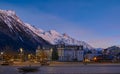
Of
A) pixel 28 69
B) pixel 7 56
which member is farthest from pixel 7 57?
pixel 28 69

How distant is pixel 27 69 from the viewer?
84562 mm

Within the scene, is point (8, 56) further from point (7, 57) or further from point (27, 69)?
point (27, 69)

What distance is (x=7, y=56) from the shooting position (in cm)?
18275

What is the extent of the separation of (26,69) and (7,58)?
97.7 meters

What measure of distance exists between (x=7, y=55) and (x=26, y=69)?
4088 inches

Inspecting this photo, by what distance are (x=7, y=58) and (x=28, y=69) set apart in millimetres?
97397

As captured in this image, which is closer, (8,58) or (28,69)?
(28,69)

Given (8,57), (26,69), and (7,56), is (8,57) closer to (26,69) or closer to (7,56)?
(7,56)

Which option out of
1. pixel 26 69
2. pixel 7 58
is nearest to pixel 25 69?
pixel 26 69

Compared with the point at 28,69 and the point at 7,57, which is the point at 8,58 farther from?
the point at 28,69

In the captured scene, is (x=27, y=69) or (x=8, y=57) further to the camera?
(x=8, y=57)

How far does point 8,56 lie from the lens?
605ft

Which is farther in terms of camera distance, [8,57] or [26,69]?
[8,57]

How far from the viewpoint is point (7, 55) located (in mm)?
186375
